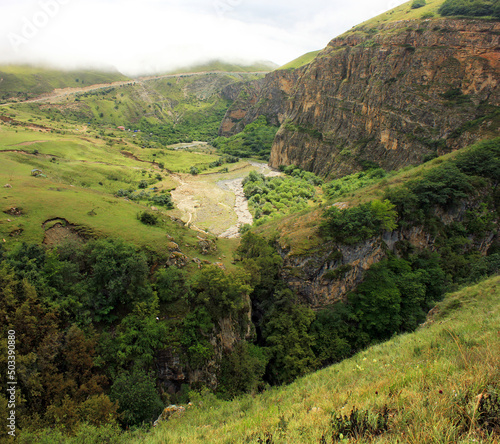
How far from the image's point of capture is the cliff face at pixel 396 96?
161ft

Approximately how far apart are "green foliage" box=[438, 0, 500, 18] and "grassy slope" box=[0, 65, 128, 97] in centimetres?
17531

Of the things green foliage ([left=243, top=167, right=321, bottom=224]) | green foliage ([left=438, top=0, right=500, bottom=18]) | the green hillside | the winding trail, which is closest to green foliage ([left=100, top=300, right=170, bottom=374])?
the winding trail

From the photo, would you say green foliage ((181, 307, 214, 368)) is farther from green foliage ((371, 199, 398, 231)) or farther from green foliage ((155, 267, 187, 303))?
green foliage ((371, 199, 398, 231))

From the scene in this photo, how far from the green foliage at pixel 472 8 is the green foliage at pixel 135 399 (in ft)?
257

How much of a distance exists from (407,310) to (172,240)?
2190 cm

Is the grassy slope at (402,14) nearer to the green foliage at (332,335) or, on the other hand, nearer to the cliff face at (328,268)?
the cliff face at (328,268)

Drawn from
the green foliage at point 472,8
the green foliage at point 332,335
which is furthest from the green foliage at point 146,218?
the green foliage at point 472,8

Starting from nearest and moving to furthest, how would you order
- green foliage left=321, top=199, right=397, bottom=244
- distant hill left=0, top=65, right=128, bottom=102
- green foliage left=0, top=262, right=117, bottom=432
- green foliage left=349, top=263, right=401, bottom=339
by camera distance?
1. green foliage left=0, top=262, right=117, bottom=432
2. green foliage left=349, top=263, right=401, bottom=339
3. green foliage left=321, top=199, right=397, bottom=244
4. distant hill left=0, top=65, right=128, bottom=102

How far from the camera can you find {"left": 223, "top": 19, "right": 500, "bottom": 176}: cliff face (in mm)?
48938

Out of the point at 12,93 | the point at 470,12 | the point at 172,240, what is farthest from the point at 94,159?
the point at 12,93

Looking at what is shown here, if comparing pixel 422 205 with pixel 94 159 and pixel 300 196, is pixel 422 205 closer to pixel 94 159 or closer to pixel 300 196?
pixel 300 196

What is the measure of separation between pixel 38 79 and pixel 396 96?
188 metres

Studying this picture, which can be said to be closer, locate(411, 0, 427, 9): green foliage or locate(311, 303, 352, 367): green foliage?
locate(311, 303, 352, 367): green foliage

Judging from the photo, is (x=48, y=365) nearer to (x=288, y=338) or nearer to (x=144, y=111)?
(x=288, y=338)
